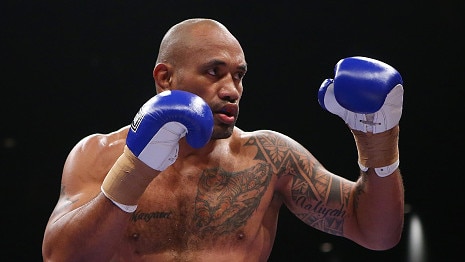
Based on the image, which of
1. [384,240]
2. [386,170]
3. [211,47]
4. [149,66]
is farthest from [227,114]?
[149,66]

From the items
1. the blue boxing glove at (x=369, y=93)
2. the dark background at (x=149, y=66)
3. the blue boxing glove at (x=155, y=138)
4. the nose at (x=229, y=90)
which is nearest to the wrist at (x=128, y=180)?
the blue boxing glove at (x=155, y=138)

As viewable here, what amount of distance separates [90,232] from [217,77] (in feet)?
1.93

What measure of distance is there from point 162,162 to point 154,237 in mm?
393

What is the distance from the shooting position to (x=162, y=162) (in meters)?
1.60

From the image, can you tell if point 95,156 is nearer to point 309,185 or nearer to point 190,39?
point 190,39

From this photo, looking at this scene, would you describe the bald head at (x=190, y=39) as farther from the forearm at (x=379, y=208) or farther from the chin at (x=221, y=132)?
the forearm at (x=379, y=208)

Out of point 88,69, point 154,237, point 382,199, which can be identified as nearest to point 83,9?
point 88,69

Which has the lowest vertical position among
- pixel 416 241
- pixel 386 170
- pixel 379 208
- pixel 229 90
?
pixel 416 241

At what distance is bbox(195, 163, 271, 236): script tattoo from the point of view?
6.45 feet

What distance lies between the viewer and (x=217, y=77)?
6.44ft

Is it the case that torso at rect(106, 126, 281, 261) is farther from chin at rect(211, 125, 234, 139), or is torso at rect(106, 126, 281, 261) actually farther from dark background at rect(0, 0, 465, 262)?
dark background at rect(0, 0, 465, 262)

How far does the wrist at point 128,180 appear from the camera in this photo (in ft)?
5.29

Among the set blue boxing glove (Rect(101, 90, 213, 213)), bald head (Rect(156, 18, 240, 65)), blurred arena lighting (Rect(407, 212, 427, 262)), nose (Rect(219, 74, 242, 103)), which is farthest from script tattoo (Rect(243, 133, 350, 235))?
blurred arena lighting (Rect(407, 212, 427, 262))

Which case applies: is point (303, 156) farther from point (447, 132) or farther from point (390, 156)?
point (447, 132)
